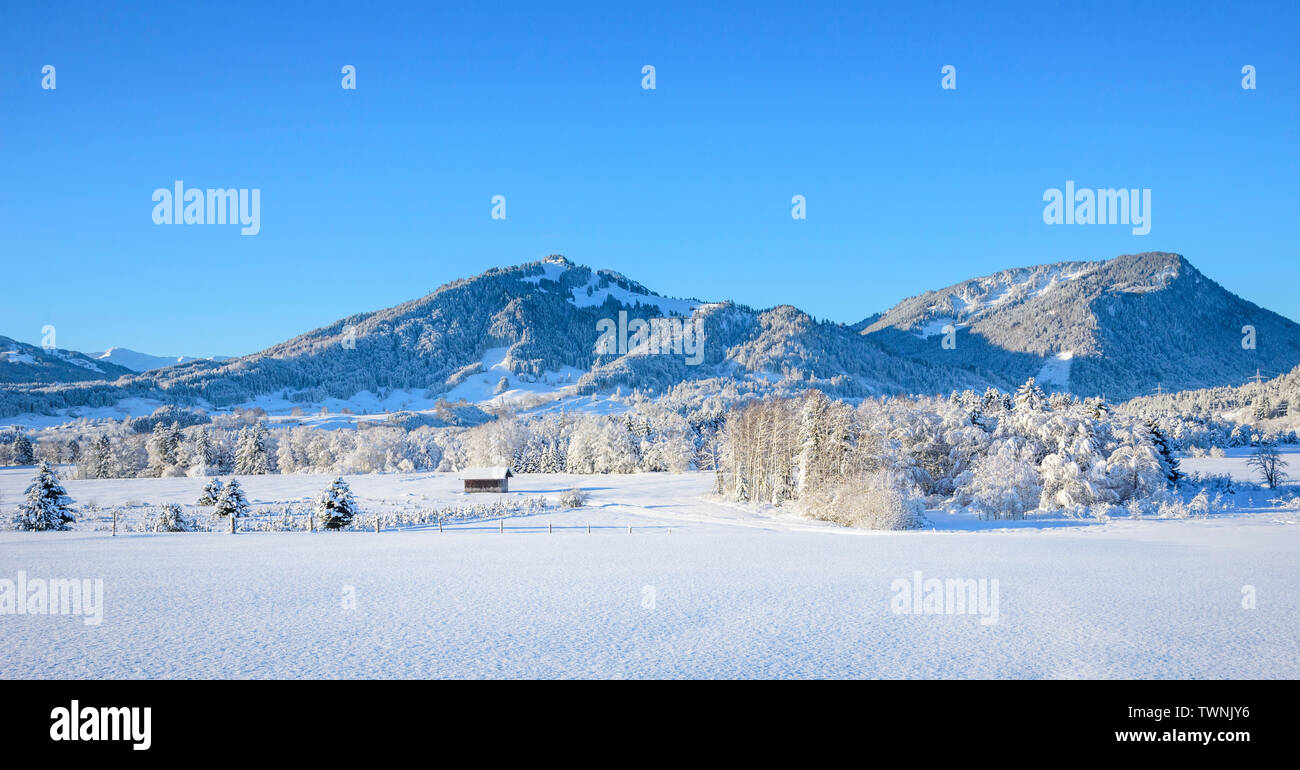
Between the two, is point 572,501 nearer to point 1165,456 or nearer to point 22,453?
point 1165,456

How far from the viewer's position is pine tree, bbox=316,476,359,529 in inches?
1500

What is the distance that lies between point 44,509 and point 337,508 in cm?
1522

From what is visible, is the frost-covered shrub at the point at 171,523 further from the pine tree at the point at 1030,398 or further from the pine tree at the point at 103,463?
the pine tree at the point at 103,463

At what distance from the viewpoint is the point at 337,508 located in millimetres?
38656

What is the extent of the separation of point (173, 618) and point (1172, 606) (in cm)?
1998

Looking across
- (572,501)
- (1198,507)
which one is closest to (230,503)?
(572,501)

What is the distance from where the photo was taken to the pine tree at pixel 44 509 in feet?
119

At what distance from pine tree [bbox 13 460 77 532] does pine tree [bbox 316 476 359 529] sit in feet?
43.7

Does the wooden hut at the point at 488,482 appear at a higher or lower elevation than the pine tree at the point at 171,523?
lower

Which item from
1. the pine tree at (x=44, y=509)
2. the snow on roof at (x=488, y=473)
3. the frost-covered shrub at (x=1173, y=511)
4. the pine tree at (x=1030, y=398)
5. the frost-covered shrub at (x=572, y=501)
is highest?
the pine tree at (x=1030, y=398)

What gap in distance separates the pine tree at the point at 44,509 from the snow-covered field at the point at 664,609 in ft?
29.7

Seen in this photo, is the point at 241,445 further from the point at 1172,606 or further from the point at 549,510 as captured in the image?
the point at 1172,606

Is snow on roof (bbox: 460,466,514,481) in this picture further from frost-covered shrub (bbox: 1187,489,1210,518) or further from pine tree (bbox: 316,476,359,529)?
frost-covered shrub (bbox: 1187,489,1210,518)

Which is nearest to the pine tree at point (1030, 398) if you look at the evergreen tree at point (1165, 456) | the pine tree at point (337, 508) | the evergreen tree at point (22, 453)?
the evergreen tree at point (1165, 456)
